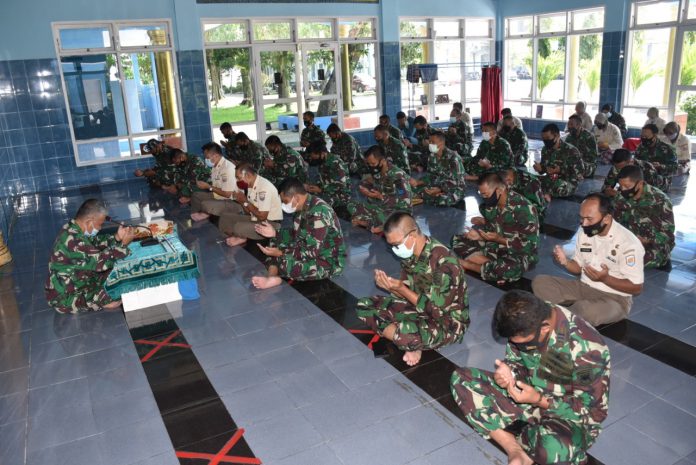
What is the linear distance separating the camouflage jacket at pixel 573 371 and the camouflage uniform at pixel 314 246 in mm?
2937

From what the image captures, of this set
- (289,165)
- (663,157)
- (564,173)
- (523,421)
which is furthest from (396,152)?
(523,421)

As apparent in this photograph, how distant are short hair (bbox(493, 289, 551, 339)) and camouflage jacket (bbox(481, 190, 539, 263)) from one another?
9.11 feet

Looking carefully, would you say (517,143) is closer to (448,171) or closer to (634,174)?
(448,171)

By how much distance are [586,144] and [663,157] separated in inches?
55.1

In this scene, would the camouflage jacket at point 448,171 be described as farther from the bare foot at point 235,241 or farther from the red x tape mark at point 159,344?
the red x tape mark at point 159,344

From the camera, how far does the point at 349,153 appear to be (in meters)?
11.0

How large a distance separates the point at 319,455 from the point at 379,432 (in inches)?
15.8

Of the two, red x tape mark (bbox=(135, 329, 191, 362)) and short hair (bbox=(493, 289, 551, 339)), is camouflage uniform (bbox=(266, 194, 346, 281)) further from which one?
short hair (bbox=(493, 289, 551, 339))

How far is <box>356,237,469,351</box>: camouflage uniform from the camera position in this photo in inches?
157

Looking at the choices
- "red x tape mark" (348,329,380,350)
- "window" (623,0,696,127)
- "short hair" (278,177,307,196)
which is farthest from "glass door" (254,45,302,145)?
"red x tape mark" (348,329,380,350)

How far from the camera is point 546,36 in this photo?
49.4ft

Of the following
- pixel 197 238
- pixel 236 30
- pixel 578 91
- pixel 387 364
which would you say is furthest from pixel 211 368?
pixel 578 91

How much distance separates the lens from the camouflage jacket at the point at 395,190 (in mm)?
7484

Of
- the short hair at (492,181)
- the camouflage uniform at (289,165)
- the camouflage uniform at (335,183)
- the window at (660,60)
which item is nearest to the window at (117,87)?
the camouflage uniform at (289,165)
